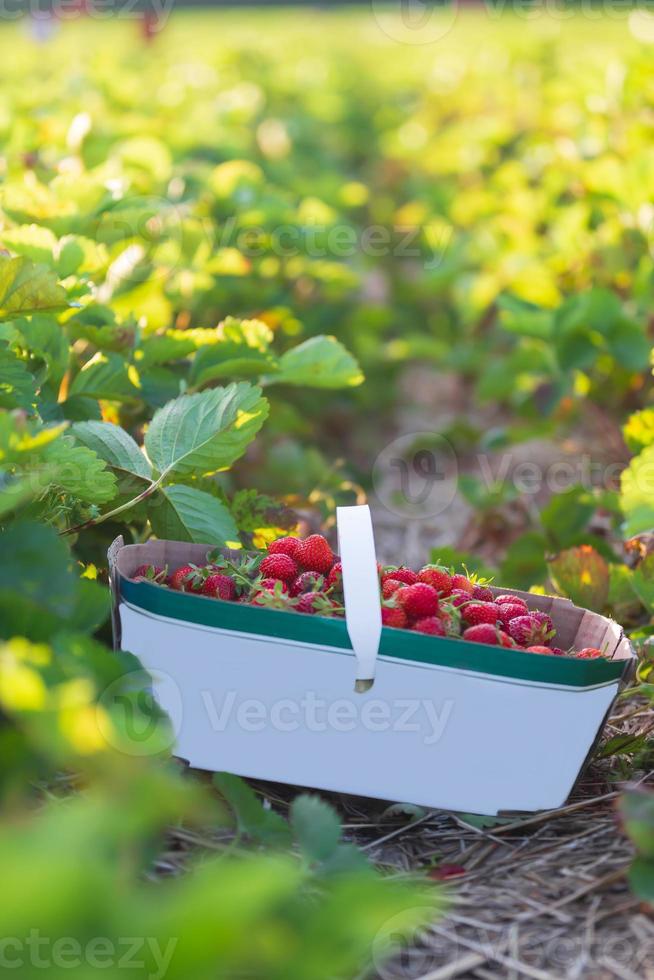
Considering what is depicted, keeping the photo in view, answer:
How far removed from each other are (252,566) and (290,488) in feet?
5.16

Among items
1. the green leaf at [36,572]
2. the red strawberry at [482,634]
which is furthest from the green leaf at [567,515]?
the green leaf at [36,572]

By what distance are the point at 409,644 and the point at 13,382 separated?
28.6 inches

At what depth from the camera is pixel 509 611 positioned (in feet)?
5.41

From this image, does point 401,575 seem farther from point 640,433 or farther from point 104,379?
point 640,433

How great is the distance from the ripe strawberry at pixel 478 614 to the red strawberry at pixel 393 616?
4.0 inches

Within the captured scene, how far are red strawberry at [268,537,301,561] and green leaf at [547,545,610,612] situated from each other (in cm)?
64

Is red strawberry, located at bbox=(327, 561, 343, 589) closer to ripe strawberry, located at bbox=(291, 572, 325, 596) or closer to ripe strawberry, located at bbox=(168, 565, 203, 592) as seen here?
ripe strawberry, located at bbox=(291, 572, 325, 596)

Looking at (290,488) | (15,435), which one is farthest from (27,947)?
(290,488)

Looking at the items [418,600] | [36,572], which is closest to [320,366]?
[418,600]

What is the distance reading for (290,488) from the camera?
3.25 m

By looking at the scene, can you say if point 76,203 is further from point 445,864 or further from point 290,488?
point 445,864

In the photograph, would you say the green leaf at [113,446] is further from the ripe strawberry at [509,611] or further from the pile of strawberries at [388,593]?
the ripe strawberry at [509,611]

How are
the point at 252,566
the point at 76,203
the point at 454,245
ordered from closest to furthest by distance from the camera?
the point at 252,566, the point at 76,203, the point at 454,245

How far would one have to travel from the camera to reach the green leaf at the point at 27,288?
171 cm
